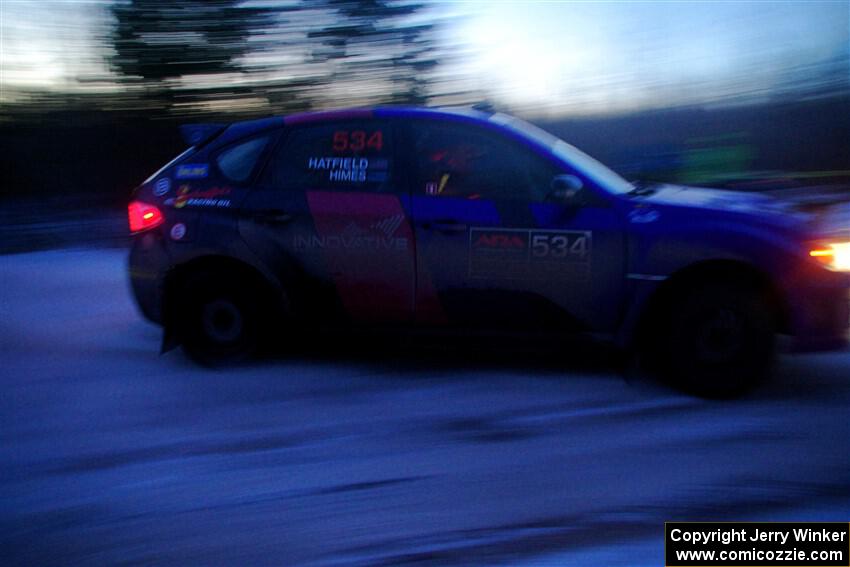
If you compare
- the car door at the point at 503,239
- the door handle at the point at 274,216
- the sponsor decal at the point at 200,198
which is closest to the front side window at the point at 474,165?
the car door at the point at 503,239

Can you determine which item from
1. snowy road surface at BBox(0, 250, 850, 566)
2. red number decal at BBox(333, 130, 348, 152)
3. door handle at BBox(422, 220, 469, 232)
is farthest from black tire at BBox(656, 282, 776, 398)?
red number decal at BBox(333, 130, 348, 152)

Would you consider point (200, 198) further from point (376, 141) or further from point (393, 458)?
point (393, 458)

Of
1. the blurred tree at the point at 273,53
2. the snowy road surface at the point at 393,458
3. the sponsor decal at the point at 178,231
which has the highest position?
the blurred tree at the point at 273,53

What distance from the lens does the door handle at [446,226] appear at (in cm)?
484

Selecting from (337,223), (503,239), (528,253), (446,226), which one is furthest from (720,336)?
Result: (337,223)

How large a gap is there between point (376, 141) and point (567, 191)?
1.23 metres

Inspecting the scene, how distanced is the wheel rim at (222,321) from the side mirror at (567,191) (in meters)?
2.16

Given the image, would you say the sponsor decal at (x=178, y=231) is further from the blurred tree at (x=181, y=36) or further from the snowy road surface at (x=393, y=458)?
the blurred tree at (x=181, y=36)

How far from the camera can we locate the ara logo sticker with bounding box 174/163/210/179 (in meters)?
5.37

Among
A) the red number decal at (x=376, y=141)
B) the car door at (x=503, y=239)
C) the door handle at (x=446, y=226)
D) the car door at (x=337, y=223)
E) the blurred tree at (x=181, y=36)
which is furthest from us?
the blurred tree at (x=181, y=36)

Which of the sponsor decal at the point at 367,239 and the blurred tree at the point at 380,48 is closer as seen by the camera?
the sponsor decal at the point at 367,239

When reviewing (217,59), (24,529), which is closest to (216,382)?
(24,529)

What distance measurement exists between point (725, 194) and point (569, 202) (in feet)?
3.65

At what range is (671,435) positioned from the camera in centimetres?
420
